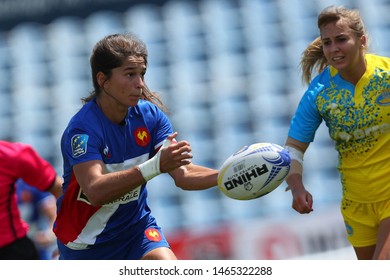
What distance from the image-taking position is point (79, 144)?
4855mm

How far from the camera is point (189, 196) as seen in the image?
10.9 meters

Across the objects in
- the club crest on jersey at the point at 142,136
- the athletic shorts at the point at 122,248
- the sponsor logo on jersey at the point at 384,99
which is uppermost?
the sponsor logo on jersey at the point at 384,99

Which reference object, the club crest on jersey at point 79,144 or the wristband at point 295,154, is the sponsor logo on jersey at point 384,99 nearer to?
the wristband at point 295,154

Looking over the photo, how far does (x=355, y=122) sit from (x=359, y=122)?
0.02 metres

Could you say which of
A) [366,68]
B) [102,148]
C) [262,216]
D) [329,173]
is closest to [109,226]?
[102,148]

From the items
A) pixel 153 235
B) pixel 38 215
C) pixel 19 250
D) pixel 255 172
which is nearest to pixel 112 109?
pixel 153 235

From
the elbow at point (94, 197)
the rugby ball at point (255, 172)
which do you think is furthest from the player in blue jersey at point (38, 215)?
the rugby ball at point (255, 172)

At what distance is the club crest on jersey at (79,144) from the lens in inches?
191

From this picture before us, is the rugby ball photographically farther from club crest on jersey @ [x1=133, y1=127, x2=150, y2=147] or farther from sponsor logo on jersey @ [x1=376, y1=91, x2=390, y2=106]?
sponsor logo on jersey @ [x1=376, y1=91, x2=390, y2=106]

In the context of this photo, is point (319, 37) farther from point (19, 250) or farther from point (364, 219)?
point (19, 250)

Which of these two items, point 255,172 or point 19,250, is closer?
point 255,172

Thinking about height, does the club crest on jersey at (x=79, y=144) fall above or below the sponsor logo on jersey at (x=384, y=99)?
below

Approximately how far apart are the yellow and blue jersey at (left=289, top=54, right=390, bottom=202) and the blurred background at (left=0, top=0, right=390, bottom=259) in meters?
5.40
